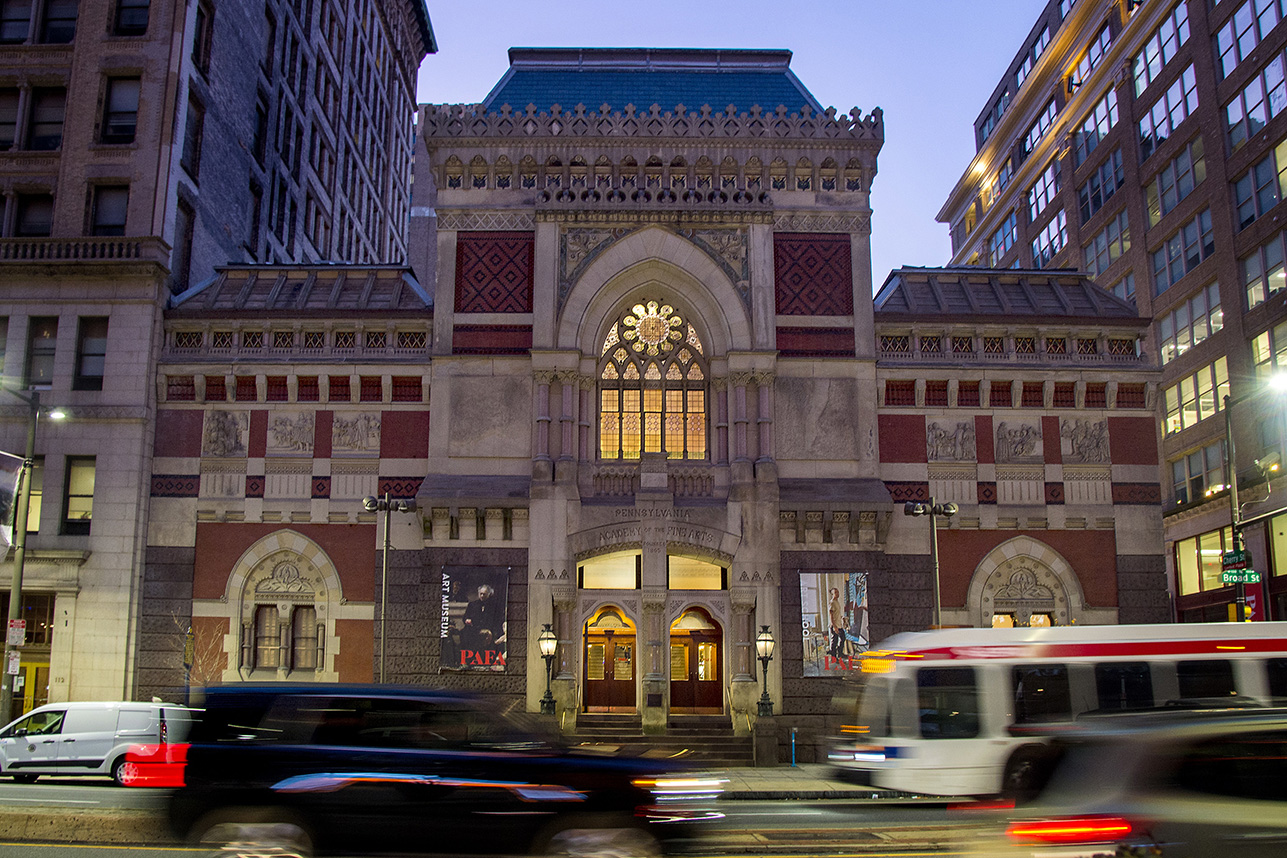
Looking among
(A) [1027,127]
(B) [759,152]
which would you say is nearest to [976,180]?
(A) [1027,127]

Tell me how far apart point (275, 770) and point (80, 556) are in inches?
999

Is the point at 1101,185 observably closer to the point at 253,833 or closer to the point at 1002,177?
the point at 1002,177

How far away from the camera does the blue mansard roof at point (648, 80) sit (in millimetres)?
39938

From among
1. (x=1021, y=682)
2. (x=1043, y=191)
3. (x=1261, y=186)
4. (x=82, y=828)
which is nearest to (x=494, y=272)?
(x=1021, y=682)

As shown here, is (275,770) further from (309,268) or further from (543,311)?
(309,268)

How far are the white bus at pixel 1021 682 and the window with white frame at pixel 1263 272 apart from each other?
2819cm

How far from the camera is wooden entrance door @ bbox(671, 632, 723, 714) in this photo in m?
33.6

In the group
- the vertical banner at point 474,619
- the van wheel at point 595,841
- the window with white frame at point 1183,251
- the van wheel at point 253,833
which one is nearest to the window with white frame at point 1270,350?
the window with white frame at point 1183,251

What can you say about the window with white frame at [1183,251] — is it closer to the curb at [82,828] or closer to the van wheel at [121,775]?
the van wheel at [121,775]

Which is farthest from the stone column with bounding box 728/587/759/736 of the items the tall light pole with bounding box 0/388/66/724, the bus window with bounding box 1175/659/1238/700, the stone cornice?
the tall light pole with bounding box 0/388/66/724

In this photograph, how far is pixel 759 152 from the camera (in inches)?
1416

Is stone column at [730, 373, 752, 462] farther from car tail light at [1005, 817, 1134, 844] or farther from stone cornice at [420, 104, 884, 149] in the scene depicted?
car tail light at [1005, 817, 1134, 844]

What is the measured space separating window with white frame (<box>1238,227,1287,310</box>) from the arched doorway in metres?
29.2

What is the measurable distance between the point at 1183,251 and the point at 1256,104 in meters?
7.94
